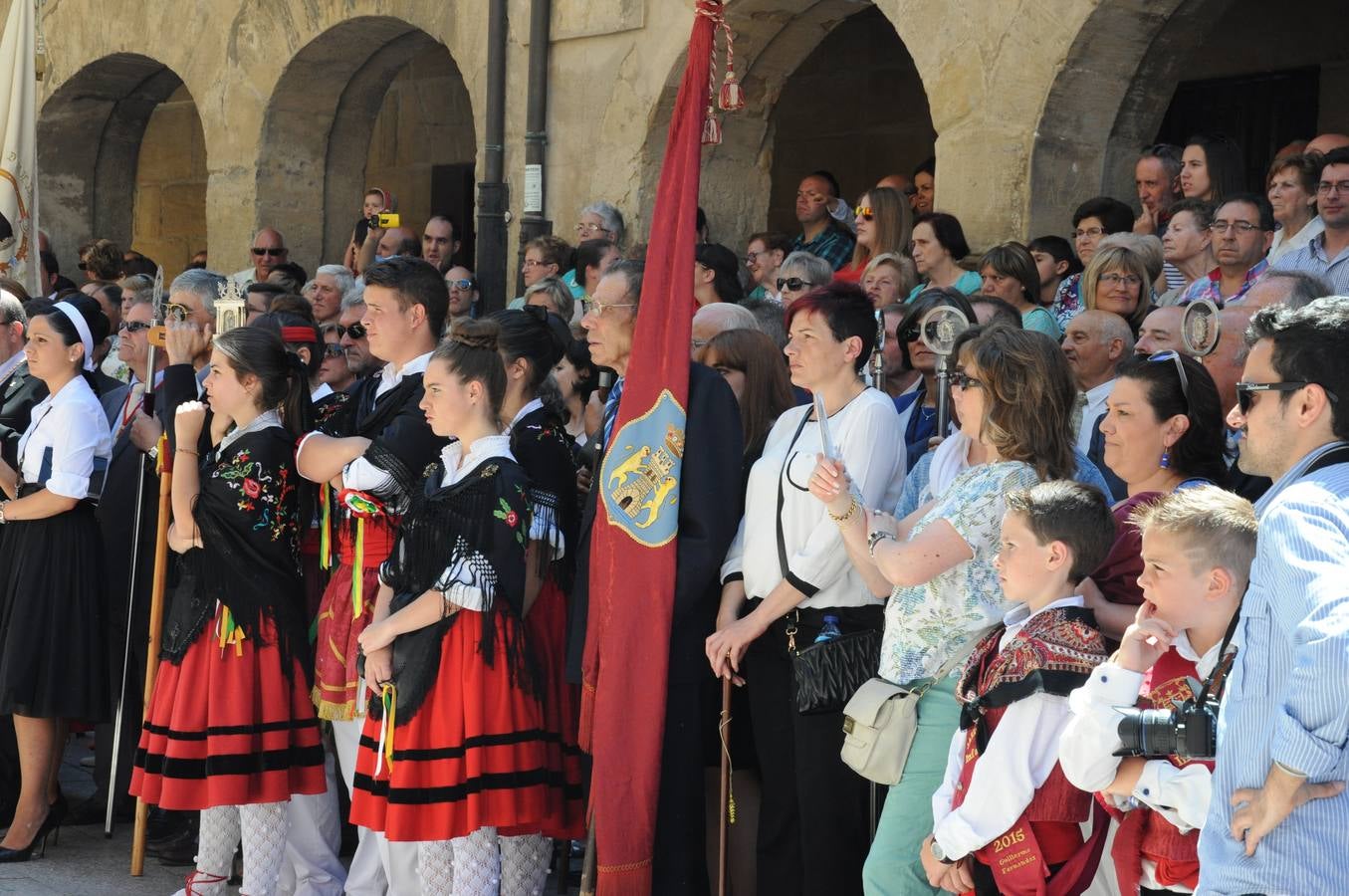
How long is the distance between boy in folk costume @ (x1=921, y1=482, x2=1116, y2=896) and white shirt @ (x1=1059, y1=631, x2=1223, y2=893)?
0.33m

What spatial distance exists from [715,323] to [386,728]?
1.56 metres

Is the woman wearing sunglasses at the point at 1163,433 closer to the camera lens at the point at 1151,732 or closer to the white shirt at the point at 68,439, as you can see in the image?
the camera lens at the point at 1151,732

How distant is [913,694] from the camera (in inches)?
146

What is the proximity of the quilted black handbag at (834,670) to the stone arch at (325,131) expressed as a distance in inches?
297

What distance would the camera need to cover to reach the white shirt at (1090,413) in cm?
464

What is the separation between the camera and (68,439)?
18.6 ft

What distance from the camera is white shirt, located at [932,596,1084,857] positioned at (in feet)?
10.7

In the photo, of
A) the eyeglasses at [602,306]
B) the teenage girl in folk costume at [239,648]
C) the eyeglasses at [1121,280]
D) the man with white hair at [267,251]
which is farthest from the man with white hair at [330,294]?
the eyeglasses at [1121,280]

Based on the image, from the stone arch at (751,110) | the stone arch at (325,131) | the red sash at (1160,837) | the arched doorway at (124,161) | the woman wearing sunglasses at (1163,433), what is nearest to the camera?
the red sash at (1160,837)

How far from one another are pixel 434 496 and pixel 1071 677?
1.97 meters

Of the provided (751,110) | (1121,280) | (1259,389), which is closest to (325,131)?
(751,110)

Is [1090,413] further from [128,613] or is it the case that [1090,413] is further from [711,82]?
[128,613]

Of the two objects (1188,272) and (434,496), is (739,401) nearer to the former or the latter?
(434,496)

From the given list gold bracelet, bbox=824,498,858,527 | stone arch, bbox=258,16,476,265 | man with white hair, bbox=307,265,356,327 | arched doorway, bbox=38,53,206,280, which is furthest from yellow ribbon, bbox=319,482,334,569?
arched doorway, bbox=38,53,206,280
